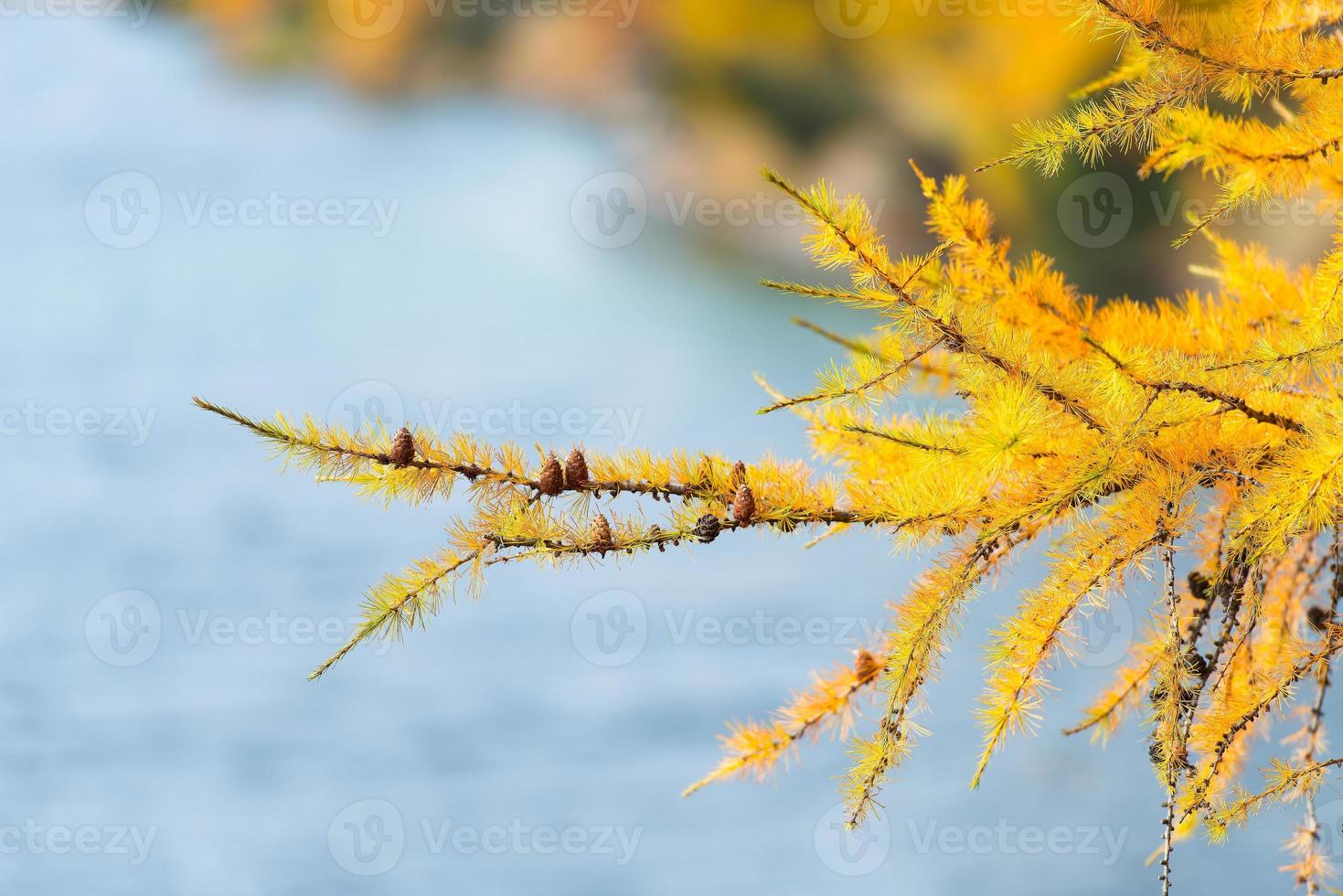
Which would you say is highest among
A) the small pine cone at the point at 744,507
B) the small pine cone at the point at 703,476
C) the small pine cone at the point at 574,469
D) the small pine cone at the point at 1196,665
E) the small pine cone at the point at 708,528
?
the small pine cone at the point at 703,476

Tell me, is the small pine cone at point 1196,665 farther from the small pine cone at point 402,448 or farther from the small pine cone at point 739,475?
the small pine cone at point 402,448

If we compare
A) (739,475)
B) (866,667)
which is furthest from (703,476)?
(866,667)

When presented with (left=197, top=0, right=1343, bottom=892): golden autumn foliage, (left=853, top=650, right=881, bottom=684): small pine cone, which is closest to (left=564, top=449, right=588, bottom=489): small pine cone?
(left=197, top=0, right=1343, bottom=892): golden autumn foliage

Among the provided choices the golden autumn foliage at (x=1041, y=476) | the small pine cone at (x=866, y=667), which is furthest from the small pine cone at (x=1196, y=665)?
the small pine cone at (x=866, y=667)

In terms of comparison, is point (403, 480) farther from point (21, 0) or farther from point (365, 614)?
point (21, 0)

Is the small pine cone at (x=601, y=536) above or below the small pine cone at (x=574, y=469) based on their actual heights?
below

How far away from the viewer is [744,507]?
37 cm

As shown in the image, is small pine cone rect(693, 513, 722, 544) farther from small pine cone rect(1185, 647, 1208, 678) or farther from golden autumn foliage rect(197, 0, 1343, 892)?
small pine cone rect(1185, 647, 1208, 678)

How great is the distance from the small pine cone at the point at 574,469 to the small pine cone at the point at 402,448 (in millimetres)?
A: 50

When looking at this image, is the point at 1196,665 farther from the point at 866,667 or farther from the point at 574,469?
the point at 574,469

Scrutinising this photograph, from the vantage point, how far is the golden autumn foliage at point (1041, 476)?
14.0 inches

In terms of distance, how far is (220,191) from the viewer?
1592mm

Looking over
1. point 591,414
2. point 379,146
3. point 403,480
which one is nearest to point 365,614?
point 403,480


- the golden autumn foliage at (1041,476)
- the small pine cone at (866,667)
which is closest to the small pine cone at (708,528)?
the golden autumn foliage at (1041,476)
